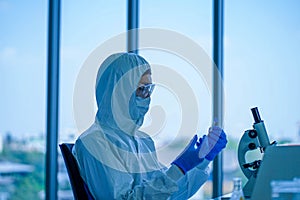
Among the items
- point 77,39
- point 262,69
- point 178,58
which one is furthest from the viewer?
point 77,39

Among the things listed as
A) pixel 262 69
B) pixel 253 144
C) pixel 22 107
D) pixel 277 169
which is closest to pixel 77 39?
pixel 22 107

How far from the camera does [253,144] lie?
1.98m

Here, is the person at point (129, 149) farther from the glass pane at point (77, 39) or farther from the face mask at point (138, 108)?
the glass pane at point (77, 39)

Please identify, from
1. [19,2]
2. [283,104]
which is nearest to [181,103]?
[283,104]

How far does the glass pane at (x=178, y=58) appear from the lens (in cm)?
321

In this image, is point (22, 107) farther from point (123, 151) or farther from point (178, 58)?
point (123, 151)

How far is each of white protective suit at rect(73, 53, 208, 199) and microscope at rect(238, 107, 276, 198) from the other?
0.15 meters

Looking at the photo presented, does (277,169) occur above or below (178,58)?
below

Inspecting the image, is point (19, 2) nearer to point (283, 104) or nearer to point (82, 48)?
point (82, 48)

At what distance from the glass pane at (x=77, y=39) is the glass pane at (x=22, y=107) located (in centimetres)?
14

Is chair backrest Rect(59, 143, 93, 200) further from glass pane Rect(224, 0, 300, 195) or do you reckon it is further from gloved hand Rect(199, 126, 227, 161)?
glass pane Rect(224, 0, 300, 195)

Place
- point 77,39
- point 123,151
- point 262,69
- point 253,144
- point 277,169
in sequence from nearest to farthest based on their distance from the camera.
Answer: point 277,169 < point 123,151 < point 253,144 < point 262,69 < point 77,39

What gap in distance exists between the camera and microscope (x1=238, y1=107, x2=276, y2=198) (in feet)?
6.23

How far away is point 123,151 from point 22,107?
1.98 meters
